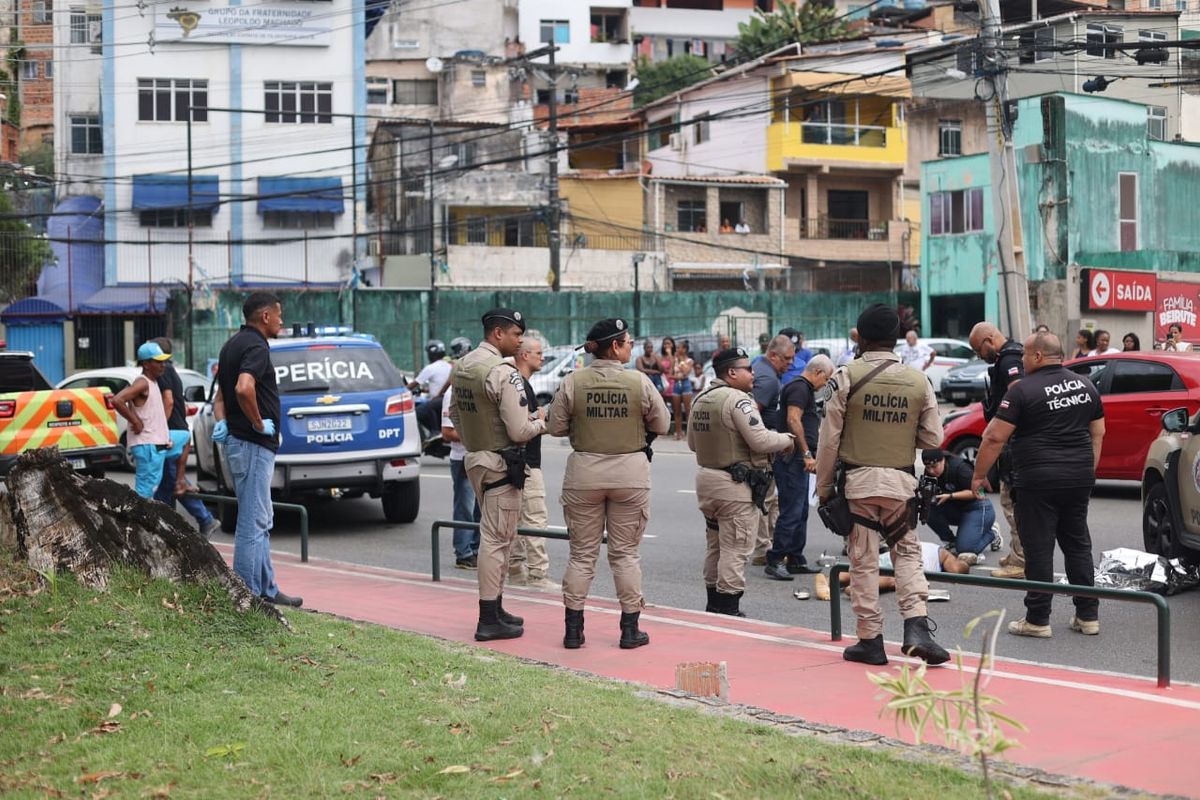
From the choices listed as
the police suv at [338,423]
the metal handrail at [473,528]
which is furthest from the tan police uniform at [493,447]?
the police suv at [338,423]

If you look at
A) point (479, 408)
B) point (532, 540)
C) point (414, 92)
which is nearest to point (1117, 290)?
point (532, 540)

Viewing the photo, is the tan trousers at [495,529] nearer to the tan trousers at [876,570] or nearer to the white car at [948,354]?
the tan trousers at [876,570]

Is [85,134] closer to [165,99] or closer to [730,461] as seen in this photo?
[165,99]

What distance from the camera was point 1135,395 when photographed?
15.3 m

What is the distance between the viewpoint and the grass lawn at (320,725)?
5211 mm

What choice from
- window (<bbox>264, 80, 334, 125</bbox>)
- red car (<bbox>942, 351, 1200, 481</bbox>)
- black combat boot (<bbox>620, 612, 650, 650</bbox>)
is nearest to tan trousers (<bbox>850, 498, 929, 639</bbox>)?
black combat boot (<bbox>620, 612, 650, 650</bbox>)

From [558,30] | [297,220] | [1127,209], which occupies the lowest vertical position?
[1127,209]

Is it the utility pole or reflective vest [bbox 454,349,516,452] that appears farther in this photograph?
the utility pole

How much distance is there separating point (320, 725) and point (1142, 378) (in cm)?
1188

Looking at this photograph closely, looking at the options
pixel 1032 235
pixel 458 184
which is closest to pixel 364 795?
pixel 1032 235

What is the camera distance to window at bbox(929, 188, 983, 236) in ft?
131

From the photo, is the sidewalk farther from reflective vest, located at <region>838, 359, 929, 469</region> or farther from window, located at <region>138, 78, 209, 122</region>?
window, located at <region>138, 78, 209, 122</region>

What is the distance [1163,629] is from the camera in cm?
693

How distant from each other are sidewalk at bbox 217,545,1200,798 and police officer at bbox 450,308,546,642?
257mm
